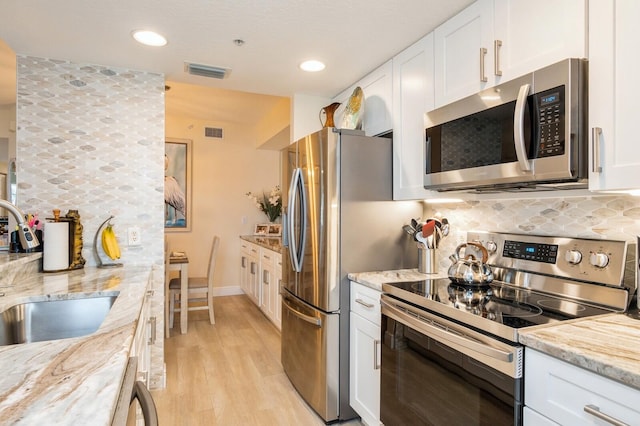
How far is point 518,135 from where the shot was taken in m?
1.38

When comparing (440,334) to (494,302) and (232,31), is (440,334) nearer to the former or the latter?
(494,302)

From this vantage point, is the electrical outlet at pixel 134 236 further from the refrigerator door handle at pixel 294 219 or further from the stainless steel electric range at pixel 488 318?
the stainless steel electric range at pixel 488 318

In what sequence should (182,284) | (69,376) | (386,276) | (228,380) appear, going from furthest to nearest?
(182,284) → (228,380) → (386,276) → (69,376)

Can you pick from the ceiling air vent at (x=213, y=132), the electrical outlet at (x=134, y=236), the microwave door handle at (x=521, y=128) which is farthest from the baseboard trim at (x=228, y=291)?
the microwave door handle at (x=521, y=128)

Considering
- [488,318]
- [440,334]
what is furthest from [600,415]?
[440,334]

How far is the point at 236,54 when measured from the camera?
229cm

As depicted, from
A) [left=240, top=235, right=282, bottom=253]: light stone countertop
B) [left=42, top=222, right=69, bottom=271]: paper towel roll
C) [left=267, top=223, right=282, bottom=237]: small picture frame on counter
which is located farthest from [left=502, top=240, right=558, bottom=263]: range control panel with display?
[left=267, top=223, right=282, bottom=237]: small picture frame on counter

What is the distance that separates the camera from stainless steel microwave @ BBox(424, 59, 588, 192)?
1.28 m

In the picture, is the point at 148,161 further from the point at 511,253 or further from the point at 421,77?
the point at 511,253

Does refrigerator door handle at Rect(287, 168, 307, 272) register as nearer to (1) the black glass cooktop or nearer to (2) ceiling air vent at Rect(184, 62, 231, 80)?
(1) the black glass cooktop

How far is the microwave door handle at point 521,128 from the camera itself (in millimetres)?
1379

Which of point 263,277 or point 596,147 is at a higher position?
point 596,147

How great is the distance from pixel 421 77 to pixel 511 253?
3.45 feet

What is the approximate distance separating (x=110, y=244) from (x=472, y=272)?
7.03ft
